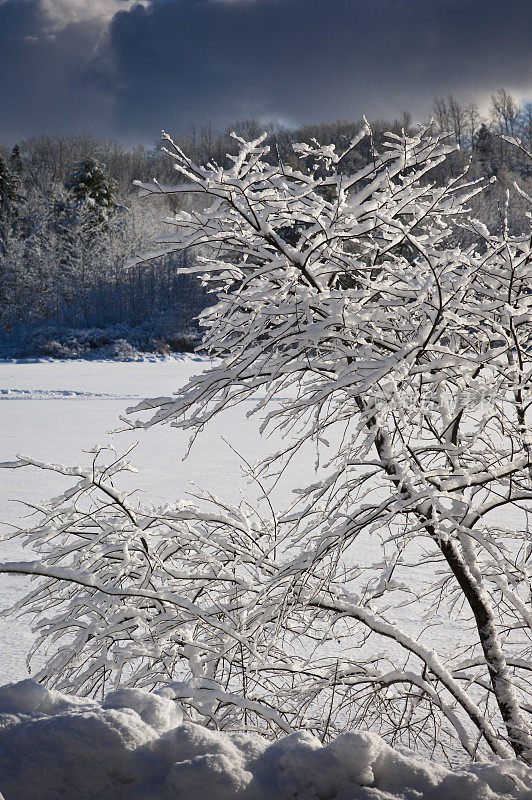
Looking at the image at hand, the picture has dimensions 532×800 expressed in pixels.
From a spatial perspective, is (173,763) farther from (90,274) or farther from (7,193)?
(7,193)

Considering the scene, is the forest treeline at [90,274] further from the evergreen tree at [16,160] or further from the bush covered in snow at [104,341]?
the evergreen tree at [16,160]

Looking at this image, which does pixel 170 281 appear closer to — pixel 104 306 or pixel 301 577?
pixel 104 306

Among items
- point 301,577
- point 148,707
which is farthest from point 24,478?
point 148,707

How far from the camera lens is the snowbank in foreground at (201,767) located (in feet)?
4.32

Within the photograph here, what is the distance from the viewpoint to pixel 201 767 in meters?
1.33

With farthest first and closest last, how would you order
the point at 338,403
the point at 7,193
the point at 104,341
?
the point at 7,193 < the point at 104,341 < the point at 338,403

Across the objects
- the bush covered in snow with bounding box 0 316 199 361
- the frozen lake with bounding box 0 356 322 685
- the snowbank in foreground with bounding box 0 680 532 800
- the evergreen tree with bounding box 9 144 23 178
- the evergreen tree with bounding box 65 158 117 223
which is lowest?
the frozen lake with bounding box 0 356 322 685

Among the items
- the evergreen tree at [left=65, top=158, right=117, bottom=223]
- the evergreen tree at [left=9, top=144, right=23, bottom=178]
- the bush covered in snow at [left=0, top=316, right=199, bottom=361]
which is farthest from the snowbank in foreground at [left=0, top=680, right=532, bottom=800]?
Answer: the evergreen tree at [left=9, top=144, right=23, bottom=178]

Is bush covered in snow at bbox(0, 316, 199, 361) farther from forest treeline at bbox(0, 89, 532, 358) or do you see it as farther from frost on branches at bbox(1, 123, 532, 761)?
frost on branches at bbox(1, 123, 532, 761)

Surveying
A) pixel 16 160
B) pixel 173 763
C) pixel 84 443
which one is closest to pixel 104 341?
pixel 84 443

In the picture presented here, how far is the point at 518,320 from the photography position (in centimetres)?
229

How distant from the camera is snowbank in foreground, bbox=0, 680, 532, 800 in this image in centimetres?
132

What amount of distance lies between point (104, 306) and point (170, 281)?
4.03 meters

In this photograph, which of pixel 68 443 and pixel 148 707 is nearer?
pixel 148 707
